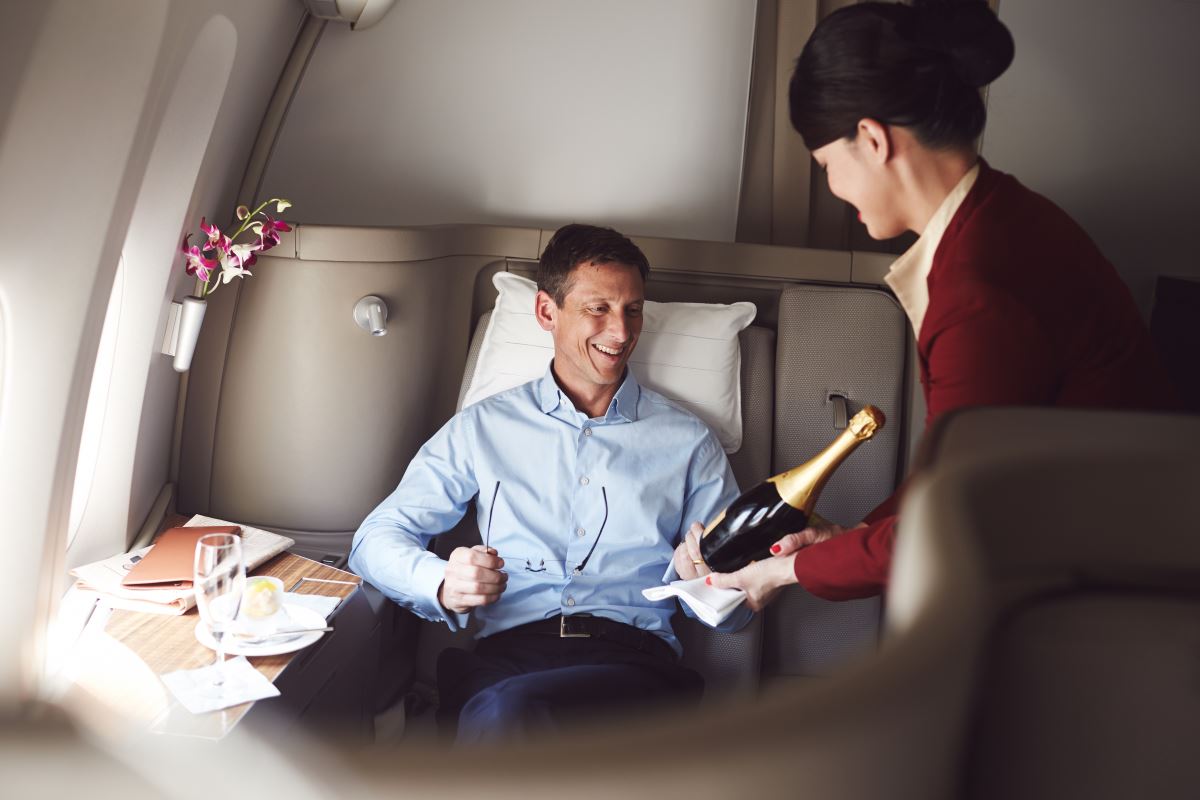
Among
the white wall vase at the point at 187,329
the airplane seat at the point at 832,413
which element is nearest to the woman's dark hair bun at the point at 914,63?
the airplane seat at the point at 832,413

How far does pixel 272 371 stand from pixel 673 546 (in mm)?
1103

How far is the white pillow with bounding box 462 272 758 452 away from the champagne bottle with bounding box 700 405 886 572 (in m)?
0.53

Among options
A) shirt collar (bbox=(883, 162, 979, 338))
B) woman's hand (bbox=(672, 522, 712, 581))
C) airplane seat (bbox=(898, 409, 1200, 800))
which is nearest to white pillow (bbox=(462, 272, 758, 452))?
woman's hand (bbox=(672, 522, 712, 581))

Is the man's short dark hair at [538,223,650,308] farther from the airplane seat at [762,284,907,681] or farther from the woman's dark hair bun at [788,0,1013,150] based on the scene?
the woman's dark hair bun at [788,0,1013,150]

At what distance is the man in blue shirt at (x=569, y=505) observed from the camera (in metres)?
2.06

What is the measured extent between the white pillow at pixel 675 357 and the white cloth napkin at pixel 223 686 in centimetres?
104

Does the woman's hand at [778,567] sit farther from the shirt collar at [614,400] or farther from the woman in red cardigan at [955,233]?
the shirt collar at [614,400]

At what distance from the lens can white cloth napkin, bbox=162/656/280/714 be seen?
1467 millimetres

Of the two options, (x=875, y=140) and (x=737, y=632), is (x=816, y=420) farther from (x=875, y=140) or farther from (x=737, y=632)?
(x=875, y=140)

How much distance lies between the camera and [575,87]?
9.57ft

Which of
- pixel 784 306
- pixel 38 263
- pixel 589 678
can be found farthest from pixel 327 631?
pixel 784 306

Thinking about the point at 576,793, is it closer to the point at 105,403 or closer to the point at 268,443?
the point at 105,403

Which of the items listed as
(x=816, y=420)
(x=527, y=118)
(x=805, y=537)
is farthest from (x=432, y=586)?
(x=527, y=118)

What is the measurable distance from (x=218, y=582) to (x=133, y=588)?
1.54ft
